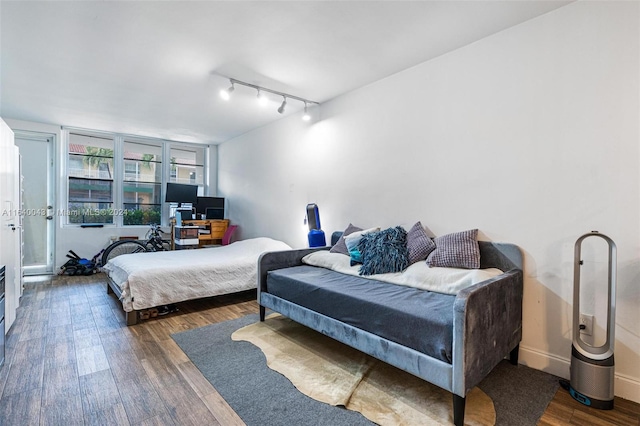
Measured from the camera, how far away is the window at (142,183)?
584 centimetres

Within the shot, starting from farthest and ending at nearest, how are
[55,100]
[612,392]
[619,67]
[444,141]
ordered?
[55,100], [444,141], [619,67], [612,392]

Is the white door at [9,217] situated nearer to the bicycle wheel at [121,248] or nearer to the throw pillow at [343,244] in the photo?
the bicycle wheel at [121,248]

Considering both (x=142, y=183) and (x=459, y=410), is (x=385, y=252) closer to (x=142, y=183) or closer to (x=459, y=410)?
(x=459, y=410)

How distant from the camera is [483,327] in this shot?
5.52ft

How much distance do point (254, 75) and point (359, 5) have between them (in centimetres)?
138

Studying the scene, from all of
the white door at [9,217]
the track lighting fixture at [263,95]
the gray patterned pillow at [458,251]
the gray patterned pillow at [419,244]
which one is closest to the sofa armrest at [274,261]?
the gray patterned pillow at [419,244]

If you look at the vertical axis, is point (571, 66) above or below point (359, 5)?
below

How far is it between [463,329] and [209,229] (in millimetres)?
4919

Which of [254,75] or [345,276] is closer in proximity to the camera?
[345,276]

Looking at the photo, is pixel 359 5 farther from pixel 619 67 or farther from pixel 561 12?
pixel 619 67

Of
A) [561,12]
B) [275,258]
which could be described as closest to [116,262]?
[275,258]

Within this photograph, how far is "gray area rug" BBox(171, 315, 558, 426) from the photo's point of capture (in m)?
1.66

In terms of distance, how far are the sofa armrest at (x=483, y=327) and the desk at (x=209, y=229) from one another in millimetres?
4797

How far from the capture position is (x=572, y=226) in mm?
2047
